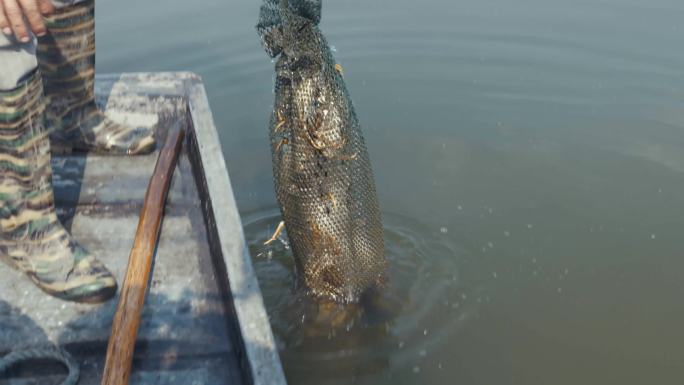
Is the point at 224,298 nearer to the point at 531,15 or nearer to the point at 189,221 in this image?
the point at 189,221

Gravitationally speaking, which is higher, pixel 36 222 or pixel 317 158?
pixel 317 158

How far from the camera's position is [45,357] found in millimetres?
2334

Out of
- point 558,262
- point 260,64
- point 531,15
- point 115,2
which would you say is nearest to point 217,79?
point 260,64

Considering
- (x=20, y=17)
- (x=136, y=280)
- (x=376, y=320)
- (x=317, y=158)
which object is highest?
(x=20, y=17)

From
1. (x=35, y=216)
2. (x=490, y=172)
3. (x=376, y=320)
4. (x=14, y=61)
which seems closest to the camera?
(x=14, y=61)

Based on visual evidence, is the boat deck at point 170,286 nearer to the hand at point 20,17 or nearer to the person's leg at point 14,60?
the person's leg at point 14,60

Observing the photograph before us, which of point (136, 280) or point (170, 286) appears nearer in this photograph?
point (136, 280)

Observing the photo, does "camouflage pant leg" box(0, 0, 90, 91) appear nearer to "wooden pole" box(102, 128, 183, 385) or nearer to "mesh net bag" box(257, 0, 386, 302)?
"wooden pole" box(102, 128, 183, 385)

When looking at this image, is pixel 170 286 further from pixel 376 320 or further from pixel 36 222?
pixel 376 320

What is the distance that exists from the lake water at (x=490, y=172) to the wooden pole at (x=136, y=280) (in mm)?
1021

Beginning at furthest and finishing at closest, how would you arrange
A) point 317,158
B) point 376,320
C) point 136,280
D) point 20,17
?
point 376,320 < point 317,158 < point 136,280 < point 20,17

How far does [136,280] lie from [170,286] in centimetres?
25

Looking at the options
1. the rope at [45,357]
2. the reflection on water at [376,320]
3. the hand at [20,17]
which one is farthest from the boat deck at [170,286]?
the hand at [20,17]

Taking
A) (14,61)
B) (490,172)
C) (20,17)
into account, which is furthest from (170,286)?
(490,172)
